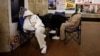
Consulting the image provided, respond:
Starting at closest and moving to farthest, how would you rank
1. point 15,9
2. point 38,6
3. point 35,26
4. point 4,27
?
point 4,27 < point 35,26 < point 15,9 < point 38,6

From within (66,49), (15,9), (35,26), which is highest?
(15,9)

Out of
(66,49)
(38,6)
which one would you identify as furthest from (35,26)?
(38,6)

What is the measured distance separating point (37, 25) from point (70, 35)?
1787 mm

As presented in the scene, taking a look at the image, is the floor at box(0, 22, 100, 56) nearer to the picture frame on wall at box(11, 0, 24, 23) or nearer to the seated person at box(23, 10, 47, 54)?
the seated person at box(23, 10, 47, 54)

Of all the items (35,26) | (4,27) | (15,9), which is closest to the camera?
(4,27)

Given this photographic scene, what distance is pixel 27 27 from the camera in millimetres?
4816

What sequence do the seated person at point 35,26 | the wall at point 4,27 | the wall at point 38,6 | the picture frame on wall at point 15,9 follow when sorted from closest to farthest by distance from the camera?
the wall at point 4,27
the seated person at point 35,26
the picture frame on wall at point 15,9
the wall at point 38,6

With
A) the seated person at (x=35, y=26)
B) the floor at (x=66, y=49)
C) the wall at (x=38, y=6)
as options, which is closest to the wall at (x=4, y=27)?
the floor at (x=66, y=49)

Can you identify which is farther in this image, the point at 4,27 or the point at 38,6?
the point at 38,6

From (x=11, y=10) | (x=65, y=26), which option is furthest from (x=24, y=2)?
(x=65, y=26)

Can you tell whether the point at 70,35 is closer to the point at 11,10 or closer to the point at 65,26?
the point at 65,26

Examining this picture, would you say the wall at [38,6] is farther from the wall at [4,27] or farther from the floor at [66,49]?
the wall at [4,27]

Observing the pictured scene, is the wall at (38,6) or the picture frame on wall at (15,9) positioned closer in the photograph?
the picture frame on wall at (15,9)

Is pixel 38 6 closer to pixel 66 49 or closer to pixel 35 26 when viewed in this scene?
pixel 35 26
